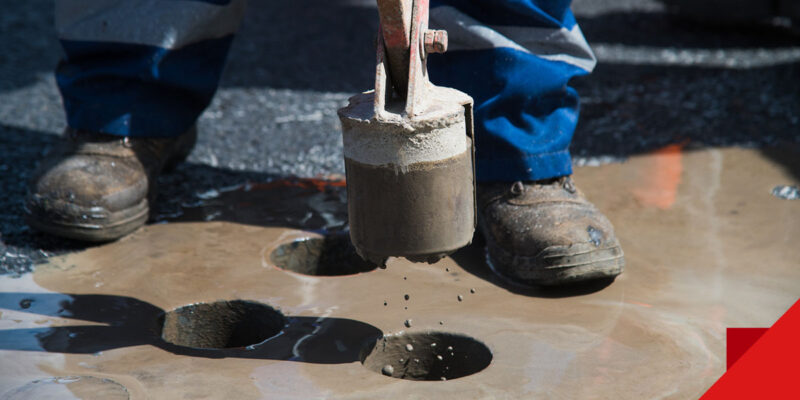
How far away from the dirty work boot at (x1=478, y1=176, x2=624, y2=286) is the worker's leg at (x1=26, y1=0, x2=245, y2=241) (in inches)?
35.4

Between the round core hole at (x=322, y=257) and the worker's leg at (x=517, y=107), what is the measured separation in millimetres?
357

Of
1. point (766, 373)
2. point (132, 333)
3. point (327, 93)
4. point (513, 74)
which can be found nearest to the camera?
point (766, 373)

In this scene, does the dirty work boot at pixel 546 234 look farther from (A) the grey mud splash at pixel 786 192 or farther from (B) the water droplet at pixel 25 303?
(B) the water droplet at pixel 25 303

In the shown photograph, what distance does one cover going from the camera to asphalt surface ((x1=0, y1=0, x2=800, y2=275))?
2.57 metres

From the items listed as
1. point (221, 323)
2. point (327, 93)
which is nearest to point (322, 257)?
point (221, 323)

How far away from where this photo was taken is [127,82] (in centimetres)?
225

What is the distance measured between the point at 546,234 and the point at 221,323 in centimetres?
77

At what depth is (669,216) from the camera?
2.21m

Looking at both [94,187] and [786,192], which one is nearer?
[94,187]

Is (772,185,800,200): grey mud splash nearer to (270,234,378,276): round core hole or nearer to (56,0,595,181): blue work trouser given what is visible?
(56,0,595,181): blue work trouser

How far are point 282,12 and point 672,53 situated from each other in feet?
6.49

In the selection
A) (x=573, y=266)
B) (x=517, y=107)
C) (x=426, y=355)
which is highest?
(x=517, y=107)

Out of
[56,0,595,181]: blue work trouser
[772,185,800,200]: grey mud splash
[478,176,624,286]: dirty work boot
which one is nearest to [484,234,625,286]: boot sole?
[478,176,624,286]: dirty work boot

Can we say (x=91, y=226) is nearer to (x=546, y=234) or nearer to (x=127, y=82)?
(x=127, y=82)
